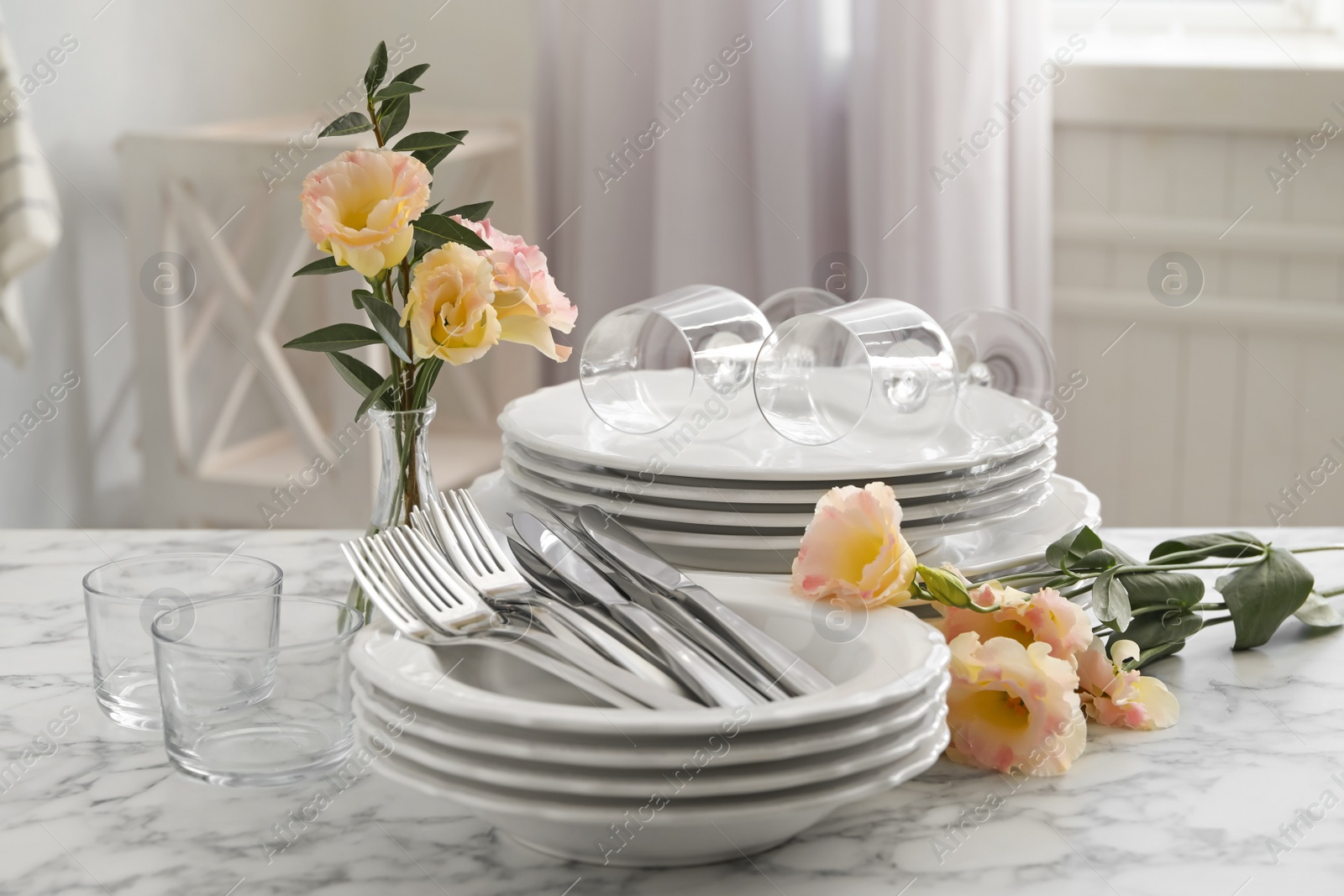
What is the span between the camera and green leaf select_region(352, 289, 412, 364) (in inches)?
25.6

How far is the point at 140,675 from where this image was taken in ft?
2.24

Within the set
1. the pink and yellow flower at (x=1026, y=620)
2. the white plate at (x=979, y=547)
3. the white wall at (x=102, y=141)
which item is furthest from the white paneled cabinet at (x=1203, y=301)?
the pink and yellow flower at (x=1026, y=620)

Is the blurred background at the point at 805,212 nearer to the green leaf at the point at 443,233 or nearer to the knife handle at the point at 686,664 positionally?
the green leaf at the point at 443,233

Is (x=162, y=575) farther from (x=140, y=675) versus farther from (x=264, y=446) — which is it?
(x=264, y=446)

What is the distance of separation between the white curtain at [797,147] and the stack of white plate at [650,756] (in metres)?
1.49

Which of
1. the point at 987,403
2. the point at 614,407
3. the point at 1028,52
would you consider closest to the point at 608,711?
the point at 614,407

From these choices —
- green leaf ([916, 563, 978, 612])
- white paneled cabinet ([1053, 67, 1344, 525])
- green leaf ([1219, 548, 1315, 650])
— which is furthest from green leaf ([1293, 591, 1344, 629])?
white paneled cabinet ([1053, 67, 1344, 525])

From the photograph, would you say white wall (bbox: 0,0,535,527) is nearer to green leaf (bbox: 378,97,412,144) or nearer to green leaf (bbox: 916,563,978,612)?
green leaf (bbox: 378,97,412,144)

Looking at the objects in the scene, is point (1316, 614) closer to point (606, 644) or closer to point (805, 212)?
point (606, 644)

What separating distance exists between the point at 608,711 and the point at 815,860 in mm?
137

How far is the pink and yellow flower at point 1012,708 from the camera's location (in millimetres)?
603

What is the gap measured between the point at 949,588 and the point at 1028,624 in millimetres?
44

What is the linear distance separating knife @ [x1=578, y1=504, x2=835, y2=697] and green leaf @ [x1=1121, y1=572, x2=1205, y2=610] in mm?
236

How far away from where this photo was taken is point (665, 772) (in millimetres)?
479
